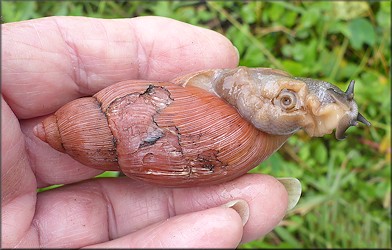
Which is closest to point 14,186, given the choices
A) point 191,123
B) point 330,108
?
point 191,123

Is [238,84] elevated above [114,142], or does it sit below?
above

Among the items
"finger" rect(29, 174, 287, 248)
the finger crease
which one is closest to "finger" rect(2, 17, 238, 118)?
the finger crease

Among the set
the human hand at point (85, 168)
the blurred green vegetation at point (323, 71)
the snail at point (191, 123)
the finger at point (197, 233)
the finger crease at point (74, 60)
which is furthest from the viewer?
the blurred green vegetation at point (323, 71)

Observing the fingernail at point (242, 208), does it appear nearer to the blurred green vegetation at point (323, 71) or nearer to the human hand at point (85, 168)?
the human hand at point (85, 168)

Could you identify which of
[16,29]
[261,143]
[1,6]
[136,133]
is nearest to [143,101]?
[136,133]

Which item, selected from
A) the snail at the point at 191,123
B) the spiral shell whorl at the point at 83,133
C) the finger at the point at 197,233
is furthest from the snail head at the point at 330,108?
the spiral shell whorl at the point at 83,133

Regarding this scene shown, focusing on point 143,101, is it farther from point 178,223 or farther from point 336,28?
point 336,28
